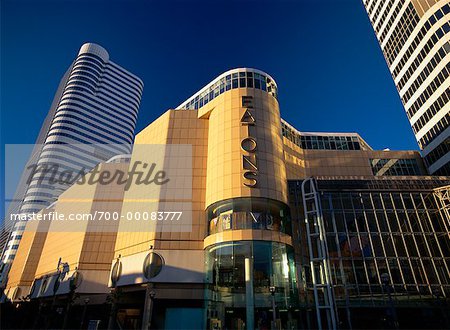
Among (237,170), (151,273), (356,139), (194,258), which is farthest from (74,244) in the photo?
(356,139)

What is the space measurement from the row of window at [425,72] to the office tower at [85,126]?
4459 inches

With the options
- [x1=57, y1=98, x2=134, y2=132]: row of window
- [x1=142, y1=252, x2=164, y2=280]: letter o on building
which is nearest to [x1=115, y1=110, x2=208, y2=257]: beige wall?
[x1=142, y1=252, x2=164, y2=280]: letter o on building

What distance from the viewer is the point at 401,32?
195 feet

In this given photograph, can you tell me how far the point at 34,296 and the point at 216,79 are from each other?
57.4 metres

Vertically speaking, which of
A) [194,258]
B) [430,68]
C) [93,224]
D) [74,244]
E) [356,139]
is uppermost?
[430,68]

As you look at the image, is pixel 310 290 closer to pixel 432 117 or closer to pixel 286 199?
pixel 286 199

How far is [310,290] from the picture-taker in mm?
33125

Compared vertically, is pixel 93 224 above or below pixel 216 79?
below

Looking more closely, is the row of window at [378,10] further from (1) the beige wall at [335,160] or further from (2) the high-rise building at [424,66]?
(1) the beige wall at [335,160]

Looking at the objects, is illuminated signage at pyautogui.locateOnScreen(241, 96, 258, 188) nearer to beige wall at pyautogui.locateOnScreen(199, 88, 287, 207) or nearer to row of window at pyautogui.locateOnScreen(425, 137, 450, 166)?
beige wall at pyautogui.locateOnScreen(199, 88, 287, 207)

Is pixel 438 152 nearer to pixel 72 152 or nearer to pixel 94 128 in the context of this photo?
pixel 72 152

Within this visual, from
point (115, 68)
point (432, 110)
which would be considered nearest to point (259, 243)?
point (432, 110)

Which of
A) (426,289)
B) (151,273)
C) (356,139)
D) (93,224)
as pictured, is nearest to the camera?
(426,289)

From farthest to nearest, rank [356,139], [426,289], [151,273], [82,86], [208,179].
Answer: [82,86] → [356,139] → [208,179] → [151,273] → [426,289]
